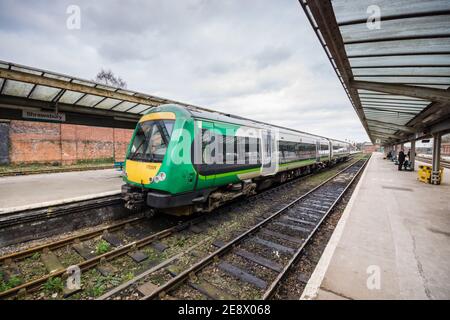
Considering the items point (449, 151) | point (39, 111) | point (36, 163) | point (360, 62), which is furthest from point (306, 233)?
point (449, 151)

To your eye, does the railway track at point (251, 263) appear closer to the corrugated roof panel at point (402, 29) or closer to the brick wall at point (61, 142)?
the corrugated roof panel at point (402, 29)

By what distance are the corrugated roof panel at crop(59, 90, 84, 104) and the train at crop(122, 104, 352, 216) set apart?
3.19 m

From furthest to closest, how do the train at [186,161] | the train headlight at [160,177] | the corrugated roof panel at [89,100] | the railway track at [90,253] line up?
the corrugated roof panel at [89,100], the train at [186,161], the train headlight at [160,177], the railway track at [90,253]

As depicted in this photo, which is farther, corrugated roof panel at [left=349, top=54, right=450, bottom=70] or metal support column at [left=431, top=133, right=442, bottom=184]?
metal support column at [left=431, top=133, right=442, bottom=184]

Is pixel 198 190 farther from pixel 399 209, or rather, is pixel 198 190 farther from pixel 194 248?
pixel 399 209

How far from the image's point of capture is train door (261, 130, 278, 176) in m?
7.70

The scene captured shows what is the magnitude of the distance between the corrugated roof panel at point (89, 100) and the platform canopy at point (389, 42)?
7.29 m

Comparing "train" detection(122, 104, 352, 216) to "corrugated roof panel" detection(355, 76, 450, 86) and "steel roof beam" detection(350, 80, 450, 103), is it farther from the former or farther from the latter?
"corrugated roof panel" detection(355, 76, 450, 86)

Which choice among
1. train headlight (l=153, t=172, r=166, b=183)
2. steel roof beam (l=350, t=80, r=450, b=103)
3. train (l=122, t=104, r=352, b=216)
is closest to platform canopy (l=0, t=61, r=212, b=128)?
train (l=122, t=104, r=352, b=216)

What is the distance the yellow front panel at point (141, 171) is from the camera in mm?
4487

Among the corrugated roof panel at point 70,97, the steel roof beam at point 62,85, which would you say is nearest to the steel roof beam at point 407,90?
the steel roof beam at point 62,85

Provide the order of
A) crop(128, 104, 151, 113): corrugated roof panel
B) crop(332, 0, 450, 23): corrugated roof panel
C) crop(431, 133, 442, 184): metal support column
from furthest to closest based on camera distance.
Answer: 1. crop(431, 133, 442, 184): metal support column
2. crop(128, 104, 151, 113): corrugated roof panel
3. crop(332, 0, 450, 23): corrugated roof panel

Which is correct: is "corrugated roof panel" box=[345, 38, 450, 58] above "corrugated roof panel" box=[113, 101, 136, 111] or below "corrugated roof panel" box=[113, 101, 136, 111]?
above
